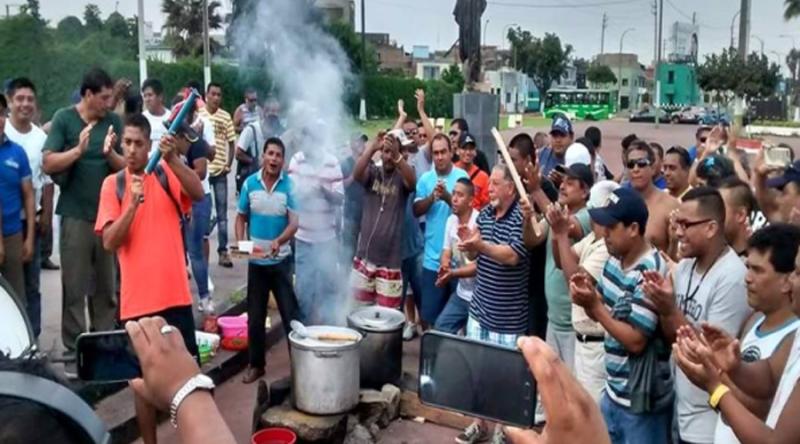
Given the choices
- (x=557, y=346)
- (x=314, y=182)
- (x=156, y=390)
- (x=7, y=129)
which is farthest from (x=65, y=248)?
(x=156, y=390)

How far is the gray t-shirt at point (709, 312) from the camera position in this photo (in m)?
3.57

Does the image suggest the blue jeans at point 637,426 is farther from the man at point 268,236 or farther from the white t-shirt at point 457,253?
the man at point 268,236

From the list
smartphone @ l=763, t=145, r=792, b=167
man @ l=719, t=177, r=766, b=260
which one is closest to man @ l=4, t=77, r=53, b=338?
man @ l=719, t=177, r=766, b=260

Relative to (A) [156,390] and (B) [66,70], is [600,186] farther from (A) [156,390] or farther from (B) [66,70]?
(B) [66,70]

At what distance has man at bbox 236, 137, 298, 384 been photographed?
6461 millimetres

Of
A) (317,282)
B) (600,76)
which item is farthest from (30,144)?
(600,76)

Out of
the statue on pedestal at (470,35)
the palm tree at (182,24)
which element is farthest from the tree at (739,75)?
the statue on pedestal at (470,35)

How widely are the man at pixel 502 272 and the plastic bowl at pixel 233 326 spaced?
2.56m

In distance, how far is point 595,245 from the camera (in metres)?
4.62

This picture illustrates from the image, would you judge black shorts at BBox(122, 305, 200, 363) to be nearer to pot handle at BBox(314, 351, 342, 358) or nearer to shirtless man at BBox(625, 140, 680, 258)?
pot handle at BBox(314, 351, 342, 358)

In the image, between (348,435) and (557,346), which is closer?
(557,346)

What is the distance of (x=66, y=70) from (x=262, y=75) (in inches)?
354

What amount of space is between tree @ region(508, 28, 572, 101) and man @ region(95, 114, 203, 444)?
80.5 m

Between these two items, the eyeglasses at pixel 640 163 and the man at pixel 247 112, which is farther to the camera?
the man at pixel 247 112
